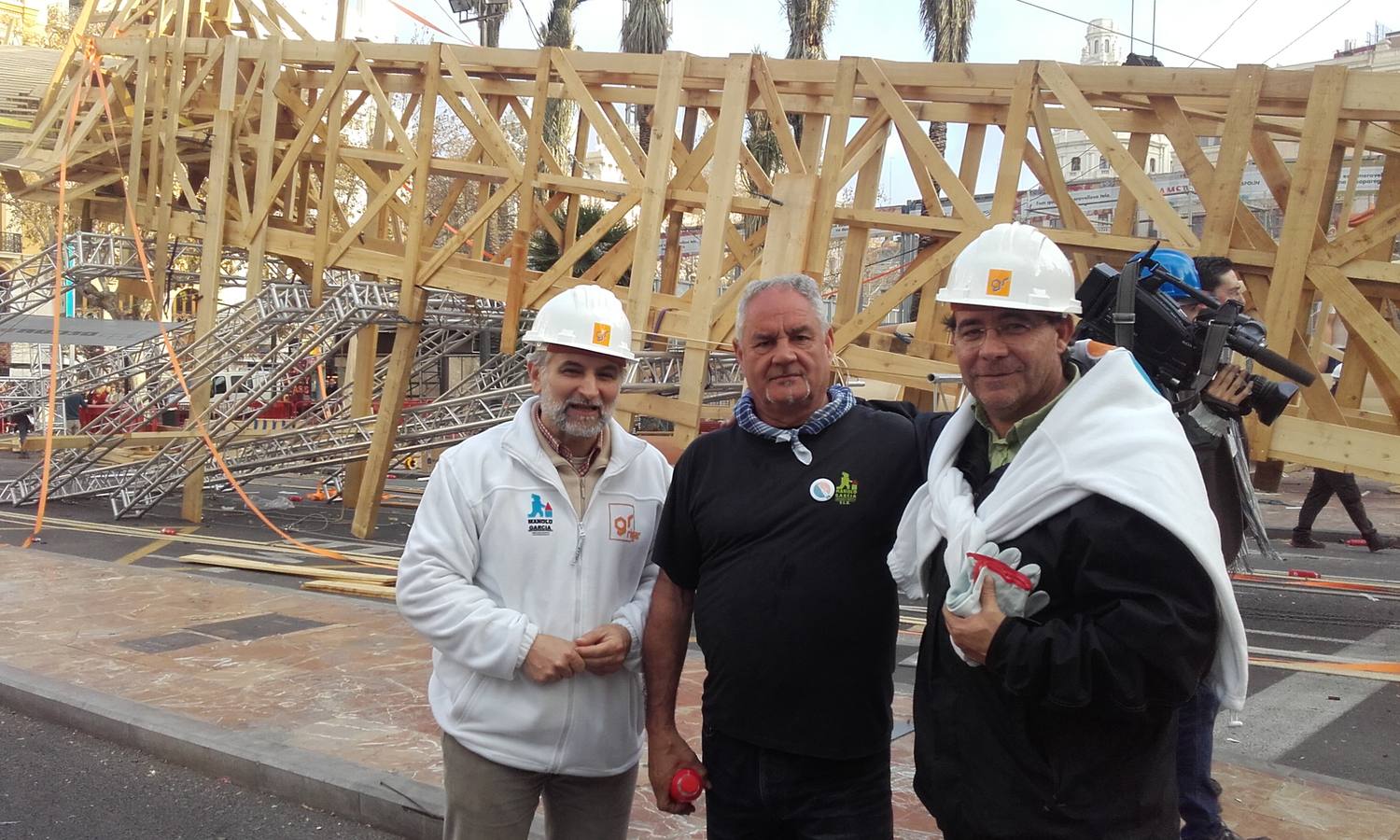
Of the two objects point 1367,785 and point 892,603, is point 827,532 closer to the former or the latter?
point 892,603

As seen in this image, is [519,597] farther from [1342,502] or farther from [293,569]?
[1342,502]

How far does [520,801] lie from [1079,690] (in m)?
1.53

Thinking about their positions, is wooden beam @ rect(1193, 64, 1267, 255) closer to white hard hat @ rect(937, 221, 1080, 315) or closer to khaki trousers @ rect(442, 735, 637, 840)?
white hard hat @ rect(937, 221, 1080, 315)

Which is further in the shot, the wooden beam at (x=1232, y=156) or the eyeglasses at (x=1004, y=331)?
the wooden beam at (x=1232, y=156)

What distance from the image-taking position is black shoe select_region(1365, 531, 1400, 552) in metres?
12.5

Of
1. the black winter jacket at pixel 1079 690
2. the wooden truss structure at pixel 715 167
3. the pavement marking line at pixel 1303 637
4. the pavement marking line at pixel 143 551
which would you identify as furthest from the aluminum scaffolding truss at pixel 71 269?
the black winter jacket at pixel 1079 690

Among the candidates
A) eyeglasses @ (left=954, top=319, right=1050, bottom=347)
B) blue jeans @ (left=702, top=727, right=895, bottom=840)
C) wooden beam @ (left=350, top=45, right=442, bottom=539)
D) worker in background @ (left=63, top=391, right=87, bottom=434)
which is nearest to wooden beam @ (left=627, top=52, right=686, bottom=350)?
wooden beam @ (left=350, top=45, right=442, bottom=539)

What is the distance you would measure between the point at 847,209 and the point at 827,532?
707 centimetres

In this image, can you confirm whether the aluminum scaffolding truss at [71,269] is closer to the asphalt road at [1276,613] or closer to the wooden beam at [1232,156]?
the asphalt road at [1276,613]

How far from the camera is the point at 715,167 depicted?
9594 millimetres

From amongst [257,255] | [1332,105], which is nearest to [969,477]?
[1332,105]

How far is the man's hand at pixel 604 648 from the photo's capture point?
9.75 ft

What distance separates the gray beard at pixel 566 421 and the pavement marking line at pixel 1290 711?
4094mm

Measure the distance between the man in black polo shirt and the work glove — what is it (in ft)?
1.94
